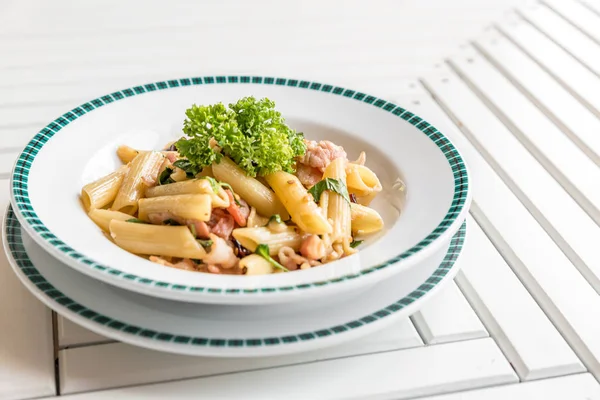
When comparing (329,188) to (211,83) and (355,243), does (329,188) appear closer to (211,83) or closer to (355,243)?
(355,243)

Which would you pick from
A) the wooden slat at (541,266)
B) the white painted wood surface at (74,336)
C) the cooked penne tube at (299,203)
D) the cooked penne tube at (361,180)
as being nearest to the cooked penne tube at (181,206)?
the cooked penne tube at (299,203)

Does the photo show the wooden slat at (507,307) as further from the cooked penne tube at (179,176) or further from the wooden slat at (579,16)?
the wooden slat at (579,16)

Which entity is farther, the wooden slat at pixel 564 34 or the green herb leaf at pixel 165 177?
the wooden slat at pixel 564 34

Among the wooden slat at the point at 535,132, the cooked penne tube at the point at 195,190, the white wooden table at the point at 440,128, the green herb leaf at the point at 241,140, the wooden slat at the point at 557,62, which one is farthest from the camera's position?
Result: the wooden slat at the point at 557,62

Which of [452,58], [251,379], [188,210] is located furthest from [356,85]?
[251,379]

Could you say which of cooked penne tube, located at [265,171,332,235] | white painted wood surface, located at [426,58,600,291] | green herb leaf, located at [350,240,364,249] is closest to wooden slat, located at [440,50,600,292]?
white painted wood surface, located at [426,58,600,291]

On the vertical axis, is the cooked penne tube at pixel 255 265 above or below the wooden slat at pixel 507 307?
above

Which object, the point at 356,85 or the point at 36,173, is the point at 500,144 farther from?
the point at 36,173

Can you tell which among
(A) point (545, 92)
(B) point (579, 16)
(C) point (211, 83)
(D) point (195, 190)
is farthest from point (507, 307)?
(B) point (579, 16)
